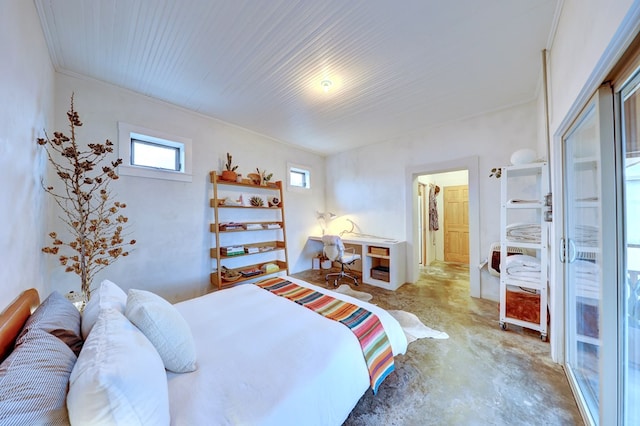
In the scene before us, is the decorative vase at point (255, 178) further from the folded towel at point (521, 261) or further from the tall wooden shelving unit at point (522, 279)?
the folded towel at point (521, 261)

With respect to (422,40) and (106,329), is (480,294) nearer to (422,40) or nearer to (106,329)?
(422,40)

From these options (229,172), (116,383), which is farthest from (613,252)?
(229,172)

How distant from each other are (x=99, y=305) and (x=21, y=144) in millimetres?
1184

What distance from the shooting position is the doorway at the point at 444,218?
17.5 ft

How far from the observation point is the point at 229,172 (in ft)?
11.0

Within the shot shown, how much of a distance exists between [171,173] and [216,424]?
9.68 feet

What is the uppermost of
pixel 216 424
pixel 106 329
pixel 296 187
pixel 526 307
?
pixel 296 187

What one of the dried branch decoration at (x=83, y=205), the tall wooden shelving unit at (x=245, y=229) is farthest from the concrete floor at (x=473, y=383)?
the dried branch decoration at (x=83, y=205)

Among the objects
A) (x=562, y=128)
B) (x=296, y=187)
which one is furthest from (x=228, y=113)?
(x=562, y=128)

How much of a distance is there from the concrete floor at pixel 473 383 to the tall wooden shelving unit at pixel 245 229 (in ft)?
7.83

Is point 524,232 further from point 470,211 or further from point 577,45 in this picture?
point 577,45

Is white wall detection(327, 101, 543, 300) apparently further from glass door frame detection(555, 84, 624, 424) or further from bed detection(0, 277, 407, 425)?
bed detection(0, 277, 407, 425)

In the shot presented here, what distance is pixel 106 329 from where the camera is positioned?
0.88 m

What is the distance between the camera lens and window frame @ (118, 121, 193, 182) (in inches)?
103
